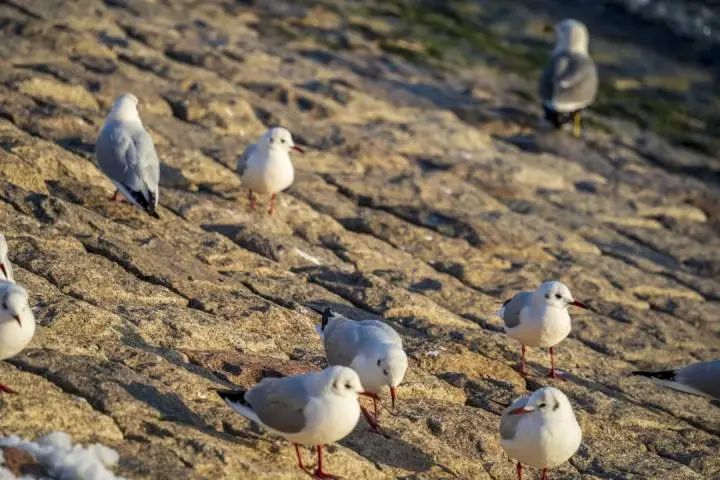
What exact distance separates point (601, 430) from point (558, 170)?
5234 mm

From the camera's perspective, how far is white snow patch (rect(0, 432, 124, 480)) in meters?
5.30

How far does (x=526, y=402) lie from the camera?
646 centimetres

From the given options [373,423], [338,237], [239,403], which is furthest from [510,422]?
[338,237]

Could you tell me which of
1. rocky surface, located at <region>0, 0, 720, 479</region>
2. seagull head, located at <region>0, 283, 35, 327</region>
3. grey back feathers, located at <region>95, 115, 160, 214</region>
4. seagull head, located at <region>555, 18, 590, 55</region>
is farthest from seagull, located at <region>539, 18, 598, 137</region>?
seagull head, located at <region>0, 283, 35, 327</region>

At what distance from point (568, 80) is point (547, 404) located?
8.50 meters

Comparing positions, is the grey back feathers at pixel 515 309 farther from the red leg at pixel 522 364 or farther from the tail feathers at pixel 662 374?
the tail feathers at pixel 662 374

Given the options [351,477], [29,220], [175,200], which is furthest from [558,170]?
[351,477]

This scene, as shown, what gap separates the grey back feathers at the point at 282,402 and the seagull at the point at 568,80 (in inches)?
327

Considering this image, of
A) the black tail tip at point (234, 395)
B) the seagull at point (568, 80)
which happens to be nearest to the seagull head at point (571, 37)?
the seagull at point (568, 80)

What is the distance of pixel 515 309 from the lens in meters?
8.01

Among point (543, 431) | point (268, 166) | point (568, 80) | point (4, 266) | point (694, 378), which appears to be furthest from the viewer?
point (568, 80)

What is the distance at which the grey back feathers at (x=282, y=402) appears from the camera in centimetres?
584

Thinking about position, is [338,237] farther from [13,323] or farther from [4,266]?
[13,323]

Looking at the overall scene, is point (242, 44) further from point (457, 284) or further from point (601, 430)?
point (601, 430)
